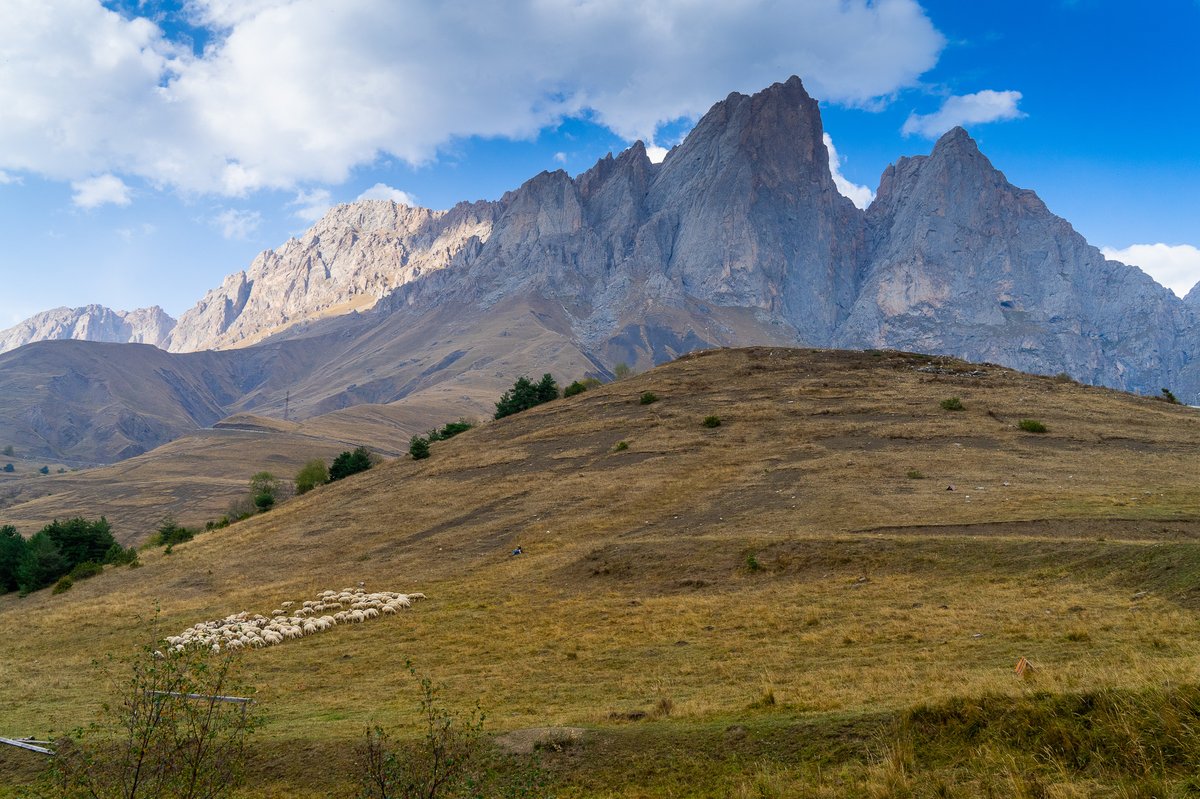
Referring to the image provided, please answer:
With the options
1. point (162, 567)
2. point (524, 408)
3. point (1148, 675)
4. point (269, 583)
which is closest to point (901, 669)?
point (1148, 675)

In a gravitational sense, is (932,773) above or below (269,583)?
above

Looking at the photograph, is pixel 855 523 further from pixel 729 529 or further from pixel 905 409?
pixel 905 409

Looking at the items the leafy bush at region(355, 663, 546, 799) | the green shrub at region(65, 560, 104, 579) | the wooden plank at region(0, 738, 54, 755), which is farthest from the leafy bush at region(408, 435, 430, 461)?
the leafy bush at region(355, 663, 546, 799)

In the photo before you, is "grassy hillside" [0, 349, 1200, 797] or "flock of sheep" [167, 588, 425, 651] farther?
"flock of sheep" [167, 588, 425, 651]

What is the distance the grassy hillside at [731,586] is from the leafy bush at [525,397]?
53.9 feet

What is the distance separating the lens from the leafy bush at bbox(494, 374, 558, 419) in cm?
8394

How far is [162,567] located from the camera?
51156mm

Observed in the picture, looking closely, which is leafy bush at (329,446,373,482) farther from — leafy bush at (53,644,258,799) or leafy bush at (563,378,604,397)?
leafy bush at (53,644,258,799)

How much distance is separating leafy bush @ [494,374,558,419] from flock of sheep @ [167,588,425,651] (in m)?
48.3

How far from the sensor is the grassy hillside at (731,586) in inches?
535

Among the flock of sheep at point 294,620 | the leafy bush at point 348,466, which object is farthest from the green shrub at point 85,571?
the flock of sheep at point 294,620

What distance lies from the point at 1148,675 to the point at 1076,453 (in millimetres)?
39978

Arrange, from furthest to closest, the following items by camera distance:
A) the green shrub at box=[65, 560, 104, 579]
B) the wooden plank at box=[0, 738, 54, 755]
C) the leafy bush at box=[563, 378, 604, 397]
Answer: the leafy bush at box=[563, 378, 604, 397] → the green shrub at box=[65, 560, 104, 579] → the wooden plank at box=[0, 738, 54, 755]

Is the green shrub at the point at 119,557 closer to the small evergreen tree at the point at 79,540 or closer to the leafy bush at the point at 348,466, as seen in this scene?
the small evergreen tree at the point at 79,540
